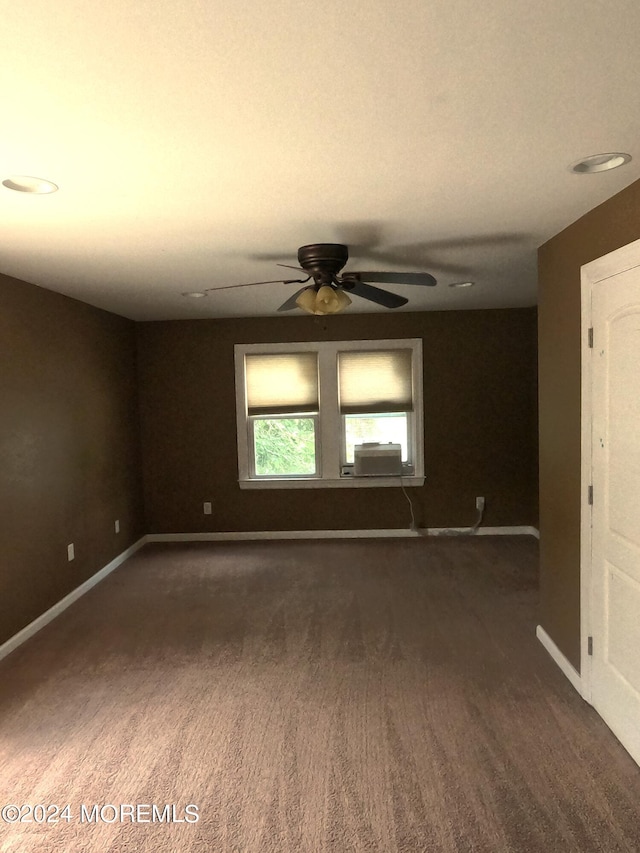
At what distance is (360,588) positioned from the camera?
4.55m

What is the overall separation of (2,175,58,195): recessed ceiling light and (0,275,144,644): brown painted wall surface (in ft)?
5.53

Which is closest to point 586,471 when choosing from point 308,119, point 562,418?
point 562,418

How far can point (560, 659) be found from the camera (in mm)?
3205

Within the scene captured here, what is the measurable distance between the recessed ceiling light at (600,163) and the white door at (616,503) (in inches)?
17.4

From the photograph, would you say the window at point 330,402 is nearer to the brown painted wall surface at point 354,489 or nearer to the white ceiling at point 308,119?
the brown painted wall surface at point 354,489

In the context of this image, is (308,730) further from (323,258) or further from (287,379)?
(287,379)

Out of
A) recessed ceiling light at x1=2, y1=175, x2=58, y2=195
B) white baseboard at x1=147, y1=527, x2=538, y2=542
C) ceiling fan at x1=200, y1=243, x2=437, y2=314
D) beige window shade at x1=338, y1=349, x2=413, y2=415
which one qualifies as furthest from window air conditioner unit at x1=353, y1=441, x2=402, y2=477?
recessed ceiling light at x1=2, y1=175, x2=58, y2=195

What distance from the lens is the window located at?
5945mm

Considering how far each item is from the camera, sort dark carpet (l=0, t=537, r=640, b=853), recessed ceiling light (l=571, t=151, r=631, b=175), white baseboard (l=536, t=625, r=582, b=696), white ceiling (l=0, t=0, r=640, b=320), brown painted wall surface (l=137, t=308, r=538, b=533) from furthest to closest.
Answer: brown painted wall surface (l=137, t=308, r=538, b=533), white baseboard (l=536, t=625, r=582, b=696), dark carpet (l=0, t=537, r=640, b=853), recessed ceiling light (l=571, t=151, r=631, b=175), white ceiling (l=0, t=0, r=640, b=320)

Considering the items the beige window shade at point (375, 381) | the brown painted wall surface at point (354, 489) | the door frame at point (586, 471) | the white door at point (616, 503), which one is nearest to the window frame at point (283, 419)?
the brown painted wall surface at point (354, 489)

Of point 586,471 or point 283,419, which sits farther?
point 283,419

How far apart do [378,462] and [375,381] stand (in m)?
0.83

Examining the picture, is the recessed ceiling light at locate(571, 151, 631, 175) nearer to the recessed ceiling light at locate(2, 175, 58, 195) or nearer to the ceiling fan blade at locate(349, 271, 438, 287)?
the ceiling fan blade at locate(349, 271, 438, 287)

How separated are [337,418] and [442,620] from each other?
2.57 meters
